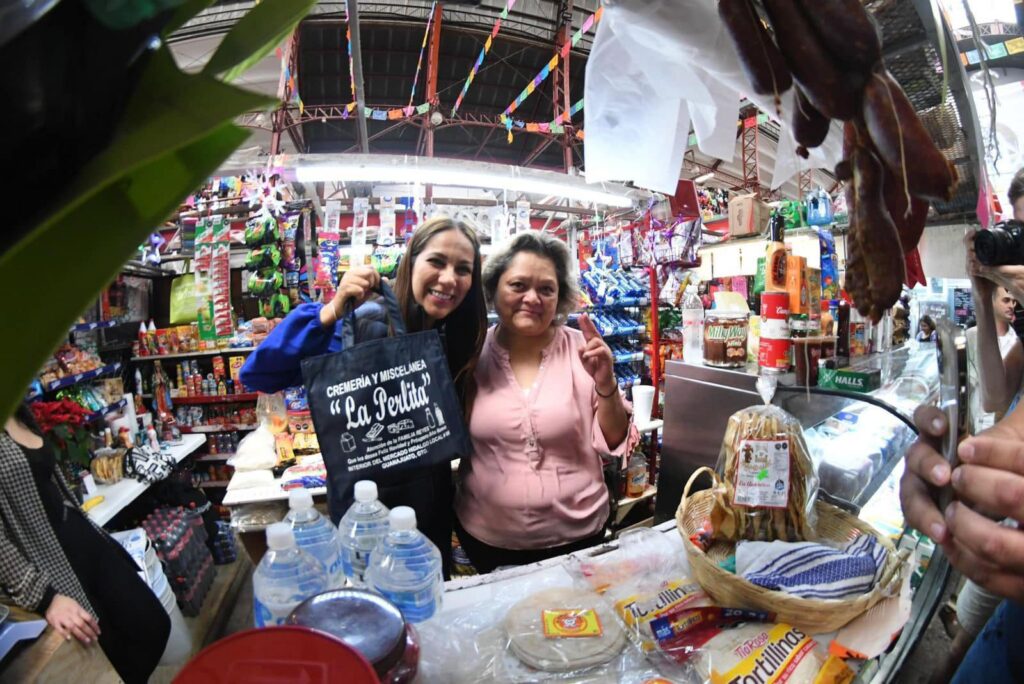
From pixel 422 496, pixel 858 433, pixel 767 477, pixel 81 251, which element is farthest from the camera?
pixel 422 496

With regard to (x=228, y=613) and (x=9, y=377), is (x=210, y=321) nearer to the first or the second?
(x=228, y=613)

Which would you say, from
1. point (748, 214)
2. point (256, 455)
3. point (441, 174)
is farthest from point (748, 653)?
point (441, 174)

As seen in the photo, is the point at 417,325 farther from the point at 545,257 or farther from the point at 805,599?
the point at 805,599

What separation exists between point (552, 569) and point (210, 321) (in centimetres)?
416

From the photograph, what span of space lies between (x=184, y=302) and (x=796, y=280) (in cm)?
477

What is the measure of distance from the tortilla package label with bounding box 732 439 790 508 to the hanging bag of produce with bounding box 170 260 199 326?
15.4 feet

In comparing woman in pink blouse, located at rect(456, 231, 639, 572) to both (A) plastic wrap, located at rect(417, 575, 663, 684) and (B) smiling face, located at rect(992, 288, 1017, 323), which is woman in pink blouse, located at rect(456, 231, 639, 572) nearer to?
(A) plastic wrap, located at rect(417, 575, 663, 684)

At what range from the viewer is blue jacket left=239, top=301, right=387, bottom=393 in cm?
149

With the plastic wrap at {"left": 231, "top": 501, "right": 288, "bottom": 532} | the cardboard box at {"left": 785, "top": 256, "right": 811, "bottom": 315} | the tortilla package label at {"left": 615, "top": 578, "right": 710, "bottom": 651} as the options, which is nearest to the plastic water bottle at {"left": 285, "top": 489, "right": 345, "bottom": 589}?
the tortilla package label at {"left": 615, "top": 578, "right": 710, "bottom": 651}

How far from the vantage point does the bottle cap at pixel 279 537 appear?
73cm

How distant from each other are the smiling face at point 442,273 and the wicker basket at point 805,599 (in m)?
1.02

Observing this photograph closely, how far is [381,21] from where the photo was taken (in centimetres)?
941

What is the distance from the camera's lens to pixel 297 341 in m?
1.52

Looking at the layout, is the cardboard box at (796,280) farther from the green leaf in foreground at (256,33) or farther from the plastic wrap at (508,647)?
the green leaf in foreground at (256,33)
